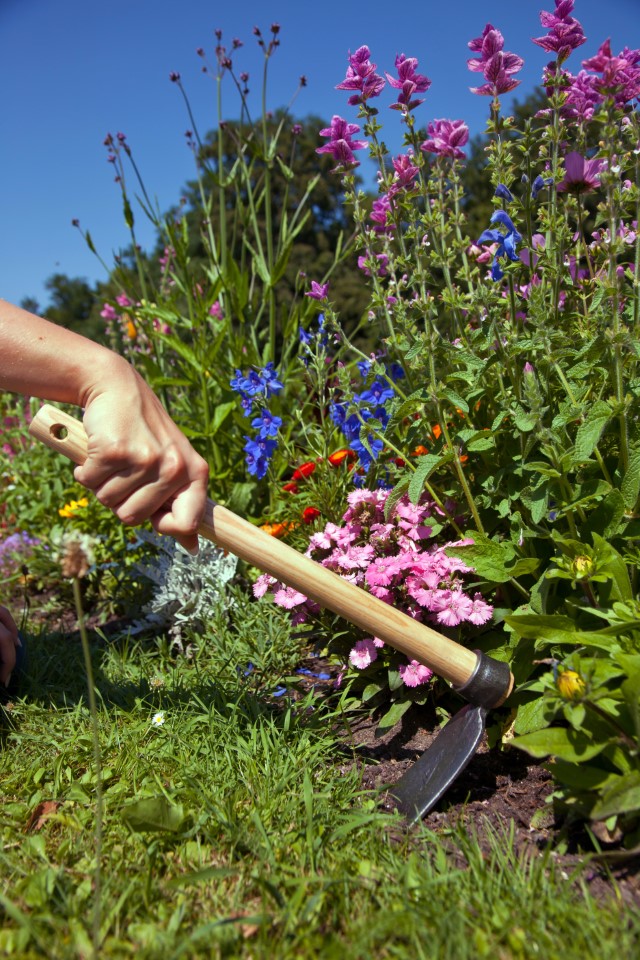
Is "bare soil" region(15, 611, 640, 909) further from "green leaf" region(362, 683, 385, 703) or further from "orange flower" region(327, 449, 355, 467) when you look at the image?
"orange flower" region(327, 449, 355, 467)

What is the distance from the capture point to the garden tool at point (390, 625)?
161 centimetres

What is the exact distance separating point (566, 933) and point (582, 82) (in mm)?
1921

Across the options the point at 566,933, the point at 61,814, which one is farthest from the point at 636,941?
the point at 61,814

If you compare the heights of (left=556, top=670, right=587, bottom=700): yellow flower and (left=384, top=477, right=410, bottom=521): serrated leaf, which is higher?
(left=384, top=477, right=410, bottom=521): serrated leaf

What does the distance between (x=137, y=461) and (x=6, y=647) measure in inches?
40.1

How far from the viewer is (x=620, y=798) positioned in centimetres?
131

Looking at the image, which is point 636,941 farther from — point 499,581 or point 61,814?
point 61,814

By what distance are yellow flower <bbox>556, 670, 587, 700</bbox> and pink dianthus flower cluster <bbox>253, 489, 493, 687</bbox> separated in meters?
0.50

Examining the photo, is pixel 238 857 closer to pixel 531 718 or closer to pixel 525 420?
pixel 531 718

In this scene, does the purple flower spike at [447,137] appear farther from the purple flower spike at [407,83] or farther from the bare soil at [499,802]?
the bare soil at [499,802]

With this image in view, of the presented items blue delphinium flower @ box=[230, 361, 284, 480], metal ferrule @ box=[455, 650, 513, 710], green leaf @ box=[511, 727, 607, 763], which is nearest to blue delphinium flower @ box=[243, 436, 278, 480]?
blue delphinium flower @ box=[230, 361, 284, 480]

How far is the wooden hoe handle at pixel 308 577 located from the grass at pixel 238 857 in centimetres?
35

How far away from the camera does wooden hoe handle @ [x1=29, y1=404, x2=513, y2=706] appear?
161 centimetres

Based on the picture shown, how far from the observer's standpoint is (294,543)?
2756 millimetres
